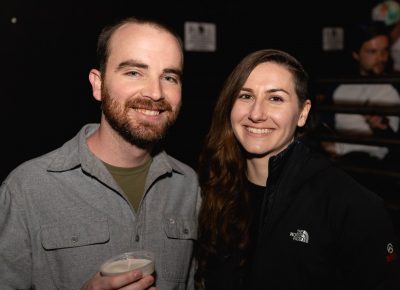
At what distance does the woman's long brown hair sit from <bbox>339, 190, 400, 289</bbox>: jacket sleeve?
0.59 metres

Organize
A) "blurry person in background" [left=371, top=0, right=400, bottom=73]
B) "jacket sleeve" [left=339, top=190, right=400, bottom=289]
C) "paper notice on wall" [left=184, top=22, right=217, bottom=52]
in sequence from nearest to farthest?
"jacket sleeve" [left=339, top=190, right=400, bottom=289] < "paper notice on wall" [left=184, top=22, right=217, bottom=52] < "blurry person in background" [left=371, top=0, right=400, bottom=73]

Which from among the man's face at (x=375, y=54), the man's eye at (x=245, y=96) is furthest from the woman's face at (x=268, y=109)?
the man's face at (x=375, y=54)

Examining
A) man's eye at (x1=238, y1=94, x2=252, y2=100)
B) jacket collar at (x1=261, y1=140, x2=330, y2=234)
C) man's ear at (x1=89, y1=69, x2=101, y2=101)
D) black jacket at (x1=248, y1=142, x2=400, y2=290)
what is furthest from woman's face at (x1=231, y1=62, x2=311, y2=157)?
man's ear at (x1=89, y1=69, x2=101, y2=101)

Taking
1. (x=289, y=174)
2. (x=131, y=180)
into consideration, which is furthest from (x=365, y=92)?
(x=131, y=180)

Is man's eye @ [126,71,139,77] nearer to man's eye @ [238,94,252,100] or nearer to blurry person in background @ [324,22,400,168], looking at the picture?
man's eye @ [238,94,252,100]

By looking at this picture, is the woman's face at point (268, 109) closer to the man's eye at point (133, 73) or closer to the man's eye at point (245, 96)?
the man's eye at point (245, 96)

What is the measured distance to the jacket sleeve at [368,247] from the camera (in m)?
1.80

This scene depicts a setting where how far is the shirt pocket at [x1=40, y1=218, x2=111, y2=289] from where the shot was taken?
1.91 metres

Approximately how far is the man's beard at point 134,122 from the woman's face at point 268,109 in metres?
0.54

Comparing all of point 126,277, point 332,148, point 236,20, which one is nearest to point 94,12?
Result: point 236,20

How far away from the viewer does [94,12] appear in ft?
10.1

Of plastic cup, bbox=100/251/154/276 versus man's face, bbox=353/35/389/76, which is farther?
man's face, bbox=353/35/389/76

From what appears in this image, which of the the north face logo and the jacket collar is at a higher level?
the jacket collar

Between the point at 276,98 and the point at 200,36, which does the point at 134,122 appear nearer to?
the point at 276,98
